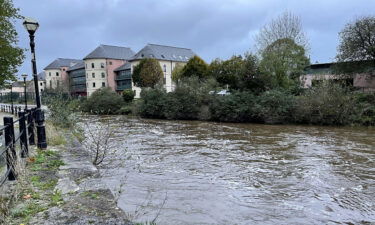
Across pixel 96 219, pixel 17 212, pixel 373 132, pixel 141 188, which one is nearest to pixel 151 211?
pixel 141 188

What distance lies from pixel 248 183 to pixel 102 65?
5695 cm

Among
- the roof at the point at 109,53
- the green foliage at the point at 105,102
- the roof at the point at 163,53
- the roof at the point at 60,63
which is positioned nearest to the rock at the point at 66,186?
the green foliage at the point at 105,102

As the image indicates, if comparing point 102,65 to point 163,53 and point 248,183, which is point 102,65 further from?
point 248,183

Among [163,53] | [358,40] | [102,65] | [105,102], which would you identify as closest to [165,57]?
[163,53]

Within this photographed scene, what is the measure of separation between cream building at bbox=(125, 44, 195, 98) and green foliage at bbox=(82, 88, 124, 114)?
16887 mm

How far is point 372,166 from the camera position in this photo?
7566mm

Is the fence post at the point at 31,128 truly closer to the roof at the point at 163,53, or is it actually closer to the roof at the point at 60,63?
the roof at the point at 163,53

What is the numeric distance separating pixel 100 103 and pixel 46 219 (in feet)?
99.9

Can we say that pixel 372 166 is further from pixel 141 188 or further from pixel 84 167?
pixel 84 167

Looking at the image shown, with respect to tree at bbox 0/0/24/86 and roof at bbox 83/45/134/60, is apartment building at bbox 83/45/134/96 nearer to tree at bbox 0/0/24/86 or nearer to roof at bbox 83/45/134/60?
roof at bbox 83/45/134/60

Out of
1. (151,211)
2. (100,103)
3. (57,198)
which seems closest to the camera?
(57,198)

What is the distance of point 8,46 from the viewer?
16.1 meters

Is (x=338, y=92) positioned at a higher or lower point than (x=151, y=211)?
higher

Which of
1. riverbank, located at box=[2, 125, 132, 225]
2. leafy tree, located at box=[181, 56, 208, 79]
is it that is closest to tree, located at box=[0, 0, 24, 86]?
riverbank, located at box=[2, 125, 132, 225]
